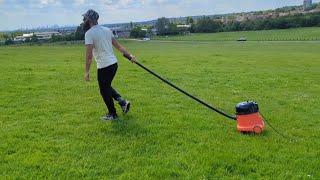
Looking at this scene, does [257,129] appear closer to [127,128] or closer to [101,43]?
[127,128]

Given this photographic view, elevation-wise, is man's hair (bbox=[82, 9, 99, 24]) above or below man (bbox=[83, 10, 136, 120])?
above

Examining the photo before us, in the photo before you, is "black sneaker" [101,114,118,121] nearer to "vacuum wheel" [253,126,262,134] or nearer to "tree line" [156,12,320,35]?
"vacuum wheel" [253,126,262,134]

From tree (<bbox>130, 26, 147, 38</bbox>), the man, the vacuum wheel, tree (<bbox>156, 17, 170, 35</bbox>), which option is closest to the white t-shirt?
the man

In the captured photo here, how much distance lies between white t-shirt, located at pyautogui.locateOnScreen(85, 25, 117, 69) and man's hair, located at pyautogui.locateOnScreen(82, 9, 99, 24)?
147 millimetres

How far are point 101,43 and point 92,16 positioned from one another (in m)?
0.60

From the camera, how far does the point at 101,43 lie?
32.2 feet

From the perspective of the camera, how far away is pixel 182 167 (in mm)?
7191

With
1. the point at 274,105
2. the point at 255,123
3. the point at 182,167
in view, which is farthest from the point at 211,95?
the point at 182,167

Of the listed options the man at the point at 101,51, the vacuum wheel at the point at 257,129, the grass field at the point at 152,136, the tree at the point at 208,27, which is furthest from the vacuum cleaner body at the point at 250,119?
the tree at the point at 208,27

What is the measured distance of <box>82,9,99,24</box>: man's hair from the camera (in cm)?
971

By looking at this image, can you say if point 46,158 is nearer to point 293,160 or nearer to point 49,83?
point 293,160

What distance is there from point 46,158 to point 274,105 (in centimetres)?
714

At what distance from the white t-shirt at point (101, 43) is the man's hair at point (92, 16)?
0.15 metres

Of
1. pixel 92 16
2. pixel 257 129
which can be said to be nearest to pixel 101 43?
pixel 92 16
